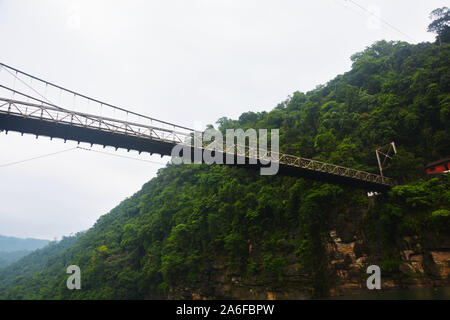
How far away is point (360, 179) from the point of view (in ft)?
60.8

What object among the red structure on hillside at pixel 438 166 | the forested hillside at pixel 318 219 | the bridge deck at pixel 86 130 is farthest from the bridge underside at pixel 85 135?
the red structure on hillside at pixel 438 166

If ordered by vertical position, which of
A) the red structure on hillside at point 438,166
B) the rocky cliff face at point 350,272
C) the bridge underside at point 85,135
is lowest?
the rocky cliff face at point 350,272

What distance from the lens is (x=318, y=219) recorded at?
67.0ft

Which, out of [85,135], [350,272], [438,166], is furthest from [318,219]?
[85,135]

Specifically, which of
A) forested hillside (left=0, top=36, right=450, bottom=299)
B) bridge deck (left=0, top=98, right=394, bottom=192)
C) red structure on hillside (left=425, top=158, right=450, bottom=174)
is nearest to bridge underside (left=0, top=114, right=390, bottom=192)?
bridge deck (left=0, top=98, right=394, bottom=192)

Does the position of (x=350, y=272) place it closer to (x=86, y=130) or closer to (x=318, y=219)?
(x=318, y=219)

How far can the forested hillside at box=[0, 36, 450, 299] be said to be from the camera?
17.1 metres

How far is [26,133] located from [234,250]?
18603mm

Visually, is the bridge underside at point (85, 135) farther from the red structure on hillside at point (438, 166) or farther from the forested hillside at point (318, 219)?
the red structure on hillside at point (438, 166)

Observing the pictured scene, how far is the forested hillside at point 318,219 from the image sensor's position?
56.2 ft

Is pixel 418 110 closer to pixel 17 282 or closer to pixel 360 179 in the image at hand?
pixel 360 179

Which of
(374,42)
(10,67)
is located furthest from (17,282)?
(374,42)

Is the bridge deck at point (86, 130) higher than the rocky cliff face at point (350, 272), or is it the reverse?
the bridge deck at point (86, 130)

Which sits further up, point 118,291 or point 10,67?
point 10,67
